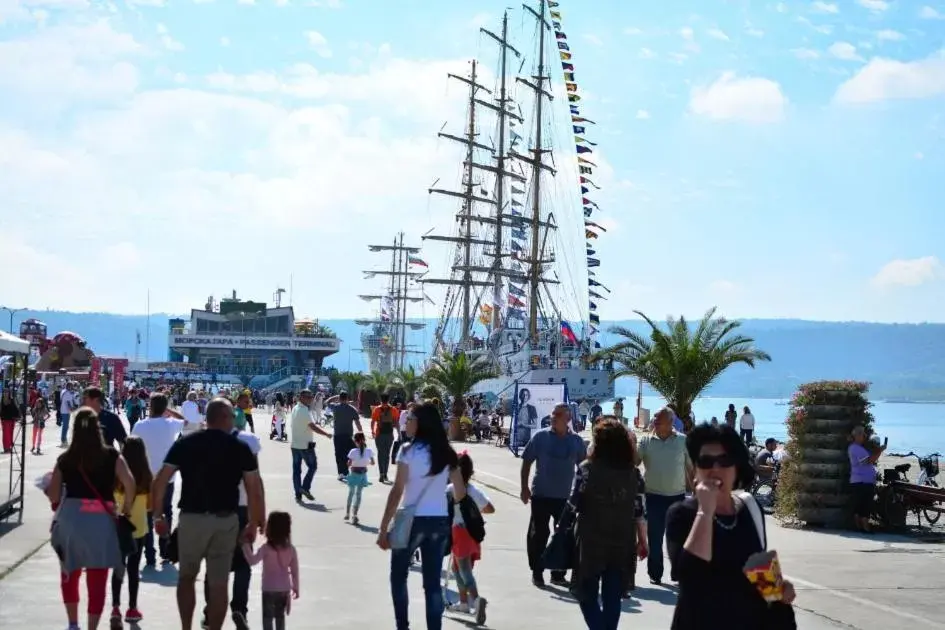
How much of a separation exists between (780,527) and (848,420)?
5.44 feet

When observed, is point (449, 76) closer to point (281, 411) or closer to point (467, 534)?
point (281, 411)

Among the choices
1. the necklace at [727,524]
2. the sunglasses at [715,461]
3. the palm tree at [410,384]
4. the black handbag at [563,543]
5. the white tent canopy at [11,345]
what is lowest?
the black handbag at [563,543]

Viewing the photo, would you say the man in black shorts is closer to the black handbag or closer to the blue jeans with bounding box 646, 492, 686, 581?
the black handbag

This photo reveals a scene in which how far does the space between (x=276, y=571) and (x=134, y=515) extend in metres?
1.81

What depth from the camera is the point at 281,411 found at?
3816 centimetres

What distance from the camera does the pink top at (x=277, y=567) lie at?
766cm

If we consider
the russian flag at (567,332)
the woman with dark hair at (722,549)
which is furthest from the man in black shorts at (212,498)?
the russian flag at (567,332)

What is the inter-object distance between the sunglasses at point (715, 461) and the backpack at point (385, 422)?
1704 cm

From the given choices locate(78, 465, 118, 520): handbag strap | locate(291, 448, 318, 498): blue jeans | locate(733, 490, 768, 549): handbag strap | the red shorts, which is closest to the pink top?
locate(78, 465, 118, 520): handbag strap

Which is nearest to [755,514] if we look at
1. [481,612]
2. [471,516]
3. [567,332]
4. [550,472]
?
[471,516]

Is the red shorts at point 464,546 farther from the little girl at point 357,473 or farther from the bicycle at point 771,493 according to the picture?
the bicycle at point 771,493

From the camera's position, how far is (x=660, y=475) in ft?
36.7

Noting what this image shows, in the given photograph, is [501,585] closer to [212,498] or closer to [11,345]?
[212,498]

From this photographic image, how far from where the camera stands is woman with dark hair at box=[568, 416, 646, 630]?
7.40 m
